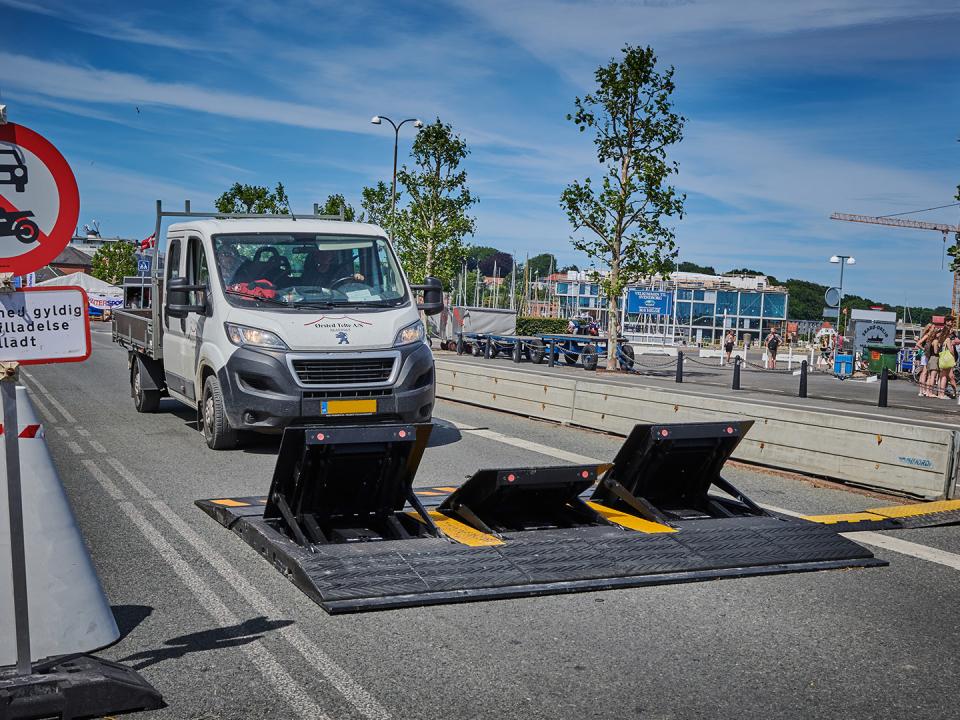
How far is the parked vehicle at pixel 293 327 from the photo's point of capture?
32.4 feet

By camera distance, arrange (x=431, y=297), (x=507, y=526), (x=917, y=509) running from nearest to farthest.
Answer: (x=507, y=526), (x=917, y=509), (x=431, y=297)

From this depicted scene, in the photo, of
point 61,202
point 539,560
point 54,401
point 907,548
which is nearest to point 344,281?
point 539,560

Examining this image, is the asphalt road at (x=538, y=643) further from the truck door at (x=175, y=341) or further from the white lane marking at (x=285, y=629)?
Result: the truck door at (x=175, y=341)

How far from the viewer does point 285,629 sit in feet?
16.0

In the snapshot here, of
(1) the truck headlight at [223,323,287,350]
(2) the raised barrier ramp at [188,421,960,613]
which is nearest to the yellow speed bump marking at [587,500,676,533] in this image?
(2) the raised barrier ramp at [188,421,960,613]

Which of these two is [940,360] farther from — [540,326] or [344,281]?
[540,326]

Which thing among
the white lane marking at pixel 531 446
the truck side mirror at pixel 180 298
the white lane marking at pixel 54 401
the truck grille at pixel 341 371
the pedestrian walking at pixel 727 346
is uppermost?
the truck side mirror at pixel 180 298

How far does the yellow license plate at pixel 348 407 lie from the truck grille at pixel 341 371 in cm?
20

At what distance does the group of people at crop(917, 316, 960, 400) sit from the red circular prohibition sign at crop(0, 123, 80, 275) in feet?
80.5

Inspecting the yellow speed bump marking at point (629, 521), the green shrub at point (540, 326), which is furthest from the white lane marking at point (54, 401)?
the green shrub at point (540, 326)

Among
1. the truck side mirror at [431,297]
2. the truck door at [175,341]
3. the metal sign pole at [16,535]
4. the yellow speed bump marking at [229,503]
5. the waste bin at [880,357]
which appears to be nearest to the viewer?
the metal sign pole at [16,535]

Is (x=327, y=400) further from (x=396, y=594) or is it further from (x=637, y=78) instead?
(x=637, y=78)

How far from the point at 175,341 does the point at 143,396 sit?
6.70 feet

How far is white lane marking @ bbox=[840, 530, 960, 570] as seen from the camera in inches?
260
